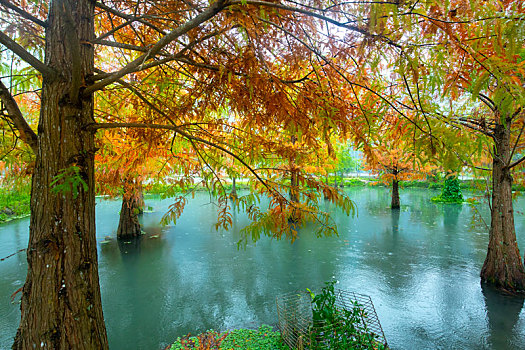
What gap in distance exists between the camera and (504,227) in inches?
246

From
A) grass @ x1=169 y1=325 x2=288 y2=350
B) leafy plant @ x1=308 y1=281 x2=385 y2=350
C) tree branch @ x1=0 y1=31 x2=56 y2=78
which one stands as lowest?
grass @ x1=169 y1=325 x2=288 y2=350

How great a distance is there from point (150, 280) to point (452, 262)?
902 centimetres

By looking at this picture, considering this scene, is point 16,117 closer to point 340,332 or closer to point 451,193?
point 340,332

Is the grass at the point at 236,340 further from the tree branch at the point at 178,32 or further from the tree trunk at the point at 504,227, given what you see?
the tree trunk at the point at 504,227

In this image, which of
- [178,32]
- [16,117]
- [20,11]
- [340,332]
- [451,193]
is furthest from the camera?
[451,193]

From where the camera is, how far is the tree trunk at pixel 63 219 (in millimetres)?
Answer: 1982

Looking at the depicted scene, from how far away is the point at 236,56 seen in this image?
2.43m

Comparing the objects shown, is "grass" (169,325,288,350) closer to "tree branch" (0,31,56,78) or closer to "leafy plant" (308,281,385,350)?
"leafy plant" (308,281,385,350)

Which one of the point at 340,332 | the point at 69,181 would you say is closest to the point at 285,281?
the point at 340,332

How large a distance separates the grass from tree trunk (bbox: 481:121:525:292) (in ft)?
17.7

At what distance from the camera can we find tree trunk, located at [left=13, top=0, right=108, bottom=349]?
198cm

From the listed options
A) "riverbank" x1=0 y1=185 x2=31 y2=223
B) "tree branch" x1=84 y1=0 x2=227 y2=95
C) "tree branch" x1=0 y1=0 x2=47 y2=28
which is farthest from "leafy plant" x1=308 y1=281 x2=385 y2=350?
"riverbank" x1=0 y1=185 x2=31 y2=223

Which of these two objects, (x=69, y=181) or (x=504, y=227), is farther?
(x=504, y=227)

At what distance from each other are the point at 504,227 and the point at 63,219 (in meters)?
7.99
